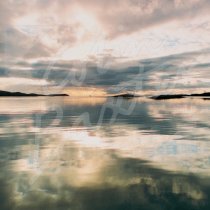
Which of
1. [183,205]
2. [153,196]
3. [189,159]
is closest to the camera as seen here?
[183,205]

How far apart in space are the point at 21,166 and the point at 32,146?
5237 millimetres

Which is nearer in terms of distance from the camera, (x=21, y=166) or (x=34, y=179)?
(x=34, y=179)

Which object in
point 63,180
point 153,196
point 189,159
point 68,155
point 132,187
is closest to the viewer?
point 153,196

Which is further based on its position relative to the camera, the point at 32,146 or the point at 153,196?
the point at 32,146

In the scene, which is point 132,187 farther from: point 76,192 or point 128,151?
point 128,151

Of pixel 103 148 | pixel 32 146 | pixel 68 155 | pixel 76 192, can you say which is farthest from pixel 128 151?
pixel 76 192

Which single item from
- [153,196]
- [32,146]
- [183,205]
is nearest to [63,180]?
[153,196]

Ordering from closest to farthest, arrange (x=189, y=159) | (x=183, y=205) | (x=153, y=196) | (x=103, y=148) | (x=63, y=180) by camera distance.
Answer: (x=183, y=205), (x=153, y=196), (x=63, y=180), (x=189, y=159), (x=103, y=148)

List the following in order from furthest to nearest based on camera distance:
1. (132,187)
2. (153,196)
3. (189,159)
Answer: (189,159), (132,187), (153,196)

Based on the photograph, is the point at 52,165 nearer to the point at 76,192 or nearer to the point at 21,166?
the point at 21,166

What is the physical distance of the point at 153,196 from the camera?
35.5 feet

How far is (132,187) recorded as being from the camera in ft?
38.8

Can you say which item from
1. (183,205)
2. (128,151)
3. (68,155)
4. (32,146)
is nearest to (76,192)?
(183,205)

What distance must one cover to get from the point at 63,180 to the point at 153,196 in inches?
162
